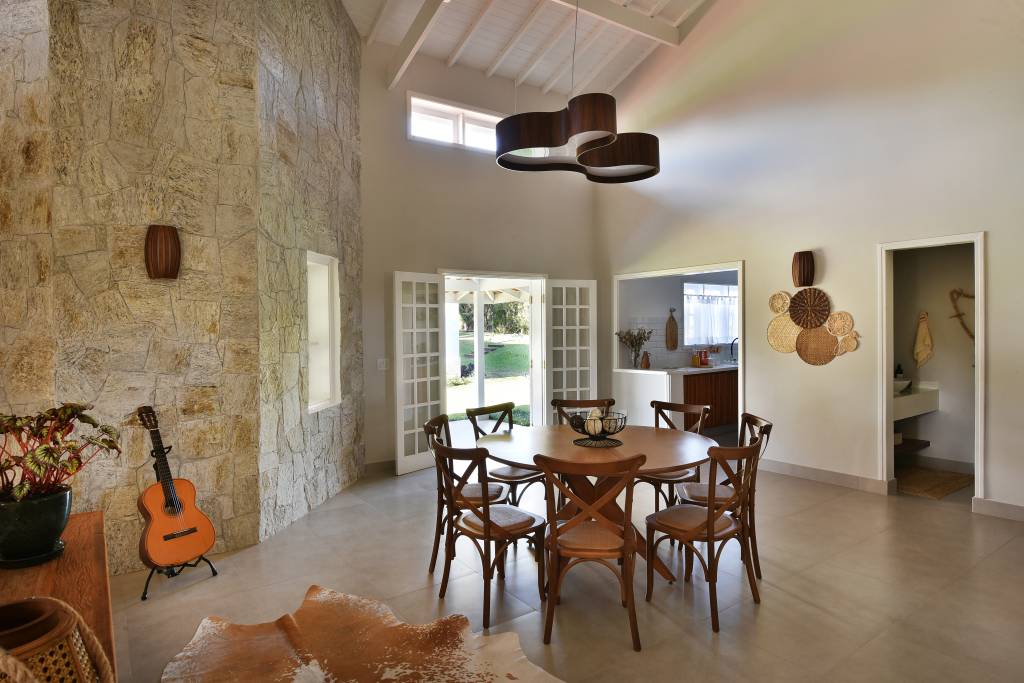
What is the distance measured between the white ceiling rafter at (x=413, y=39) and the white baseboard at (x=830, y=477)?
17.2 ft

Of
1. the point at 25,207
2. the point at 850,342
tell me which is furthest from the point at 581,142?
the point at 850,342

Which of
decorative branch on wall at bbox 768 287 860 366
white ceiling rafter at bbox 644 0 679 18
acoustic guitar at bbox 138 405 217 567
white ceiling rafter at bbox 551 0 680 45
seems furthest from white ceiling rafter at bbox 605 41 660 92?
acoustic guitar at bbox 138 405 217 567

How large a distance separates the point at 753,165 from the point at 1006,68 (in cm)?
198

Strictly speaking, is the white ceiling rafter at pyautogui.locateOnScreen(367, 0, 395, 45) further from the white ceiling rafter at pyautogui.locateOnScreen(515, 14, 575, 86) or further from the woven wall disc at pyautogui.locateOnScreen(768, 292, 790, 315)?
the woven wall disc at pyautogui.locateOnScreen(768, 292, 790, 315)

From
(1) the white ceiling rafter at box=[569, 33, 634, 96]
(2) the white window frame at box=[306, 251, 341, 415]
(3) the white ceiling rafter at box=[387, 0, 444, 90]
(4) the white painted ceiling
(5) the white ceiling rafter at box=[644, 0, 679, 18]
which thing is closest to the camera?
(3) the white ceiling rafter at box=[387, 0, 444, 90]

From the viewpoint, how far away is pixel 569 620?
2885 mm

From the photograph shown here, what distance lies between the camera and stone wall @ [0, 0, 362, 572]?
11.0 feet

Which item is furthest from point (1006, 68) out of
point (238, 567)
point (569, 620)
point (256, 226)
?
point (238, 567)

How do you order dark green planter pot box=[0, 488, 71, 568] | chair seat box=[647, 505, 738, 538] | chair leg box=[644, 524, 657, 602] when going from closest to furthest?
dark green planter pot box=[0, 488, 71, 568], chair seat box=[647, 505, 738, 538], chair leg box=[644, 524, 657, 602]

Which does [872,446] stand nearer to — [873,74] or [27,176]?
[873,74]

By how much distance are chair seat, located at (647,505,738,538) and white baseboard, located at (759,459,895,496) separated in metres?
2.69

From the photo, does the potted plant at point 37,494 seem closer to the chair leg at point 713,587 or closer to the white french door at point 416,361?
the chair leg at point 713,587

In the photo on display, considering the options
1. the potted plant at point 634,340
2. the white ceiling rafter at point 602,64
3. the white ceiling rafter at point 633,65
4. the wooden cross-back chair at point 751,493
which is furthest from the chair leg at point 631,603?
the white ceiling rafter at point 633,65

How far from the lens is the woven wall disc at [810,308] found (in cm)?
529
